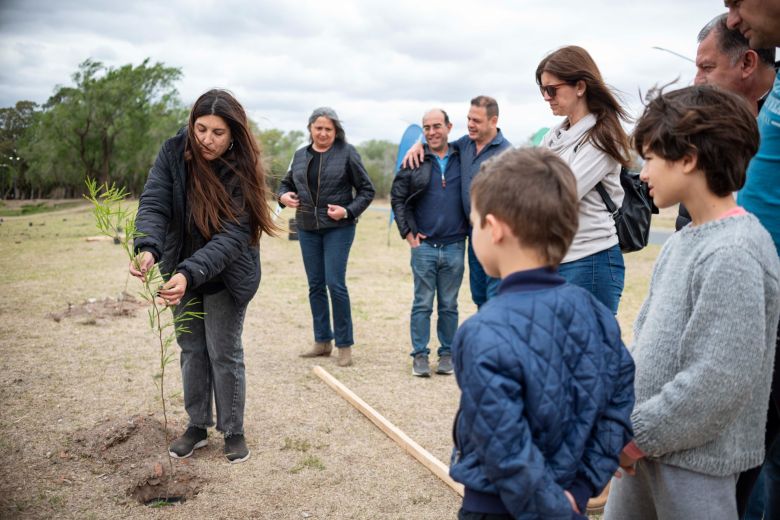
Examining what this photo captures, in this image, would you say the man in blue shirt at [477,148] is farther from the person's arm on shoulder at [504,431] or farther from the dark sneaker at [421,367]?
the person's arm on shoulder at [504,431]

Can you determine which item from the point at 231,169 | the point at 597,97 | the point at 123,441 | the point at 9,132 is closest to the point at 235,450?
the point at 123,441

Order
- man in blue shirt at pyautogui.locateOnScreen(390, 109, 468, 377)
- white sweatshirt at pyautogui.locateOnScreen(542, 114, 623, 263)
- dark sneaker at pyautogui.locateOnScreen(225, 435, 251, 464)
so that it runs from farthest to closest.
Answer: man in blue shirt at pyautogui.locateOnScreen(390, 109, 468, 377) → dark sneaker at pyautogui.locateOnScreen(225, 435, 251, 464) → white sweatshirt at pyautogui.locateOnScreen(542, 114, 623, 263)

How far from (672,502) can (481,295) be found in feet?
12.8

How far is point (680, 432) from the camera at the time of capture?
1.75 m

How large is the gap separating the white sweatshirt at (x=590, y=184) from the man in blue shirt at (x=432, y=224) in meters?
2.31

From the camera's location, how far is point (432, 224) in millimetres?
5797

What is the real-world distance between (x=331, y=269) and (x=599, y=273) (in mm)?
3087

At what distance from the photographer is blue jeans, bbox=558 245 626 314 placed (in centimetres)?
341

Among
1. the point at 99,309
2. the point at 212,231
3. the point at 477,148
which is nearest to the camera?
the point at 212,231

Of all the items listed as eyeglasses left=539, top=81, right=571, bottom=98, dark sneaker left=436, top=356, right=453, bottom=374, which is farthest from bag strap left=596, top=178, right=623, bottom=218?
dark sneaker left=436, top=356, right=453, bottom=374

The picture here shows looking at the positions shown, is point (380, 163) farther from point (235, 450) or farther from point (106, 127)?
point (235, 450)

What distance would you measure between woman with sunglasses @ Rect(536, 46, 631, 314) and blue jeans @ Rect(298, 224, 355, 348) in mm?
2920

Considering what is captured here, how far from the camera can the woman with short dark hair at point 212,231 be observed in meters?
3.54

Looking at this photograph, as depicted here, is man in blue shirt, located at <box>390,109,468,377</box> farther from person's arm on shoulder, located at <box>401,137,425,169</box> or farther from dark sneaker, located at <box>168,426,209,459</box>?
dark sneaker, located at <box>168,426,209,459</box>
